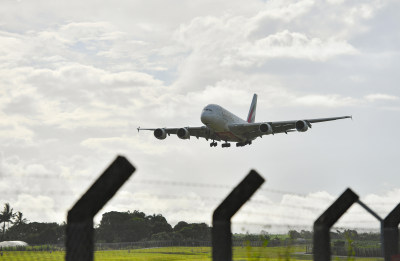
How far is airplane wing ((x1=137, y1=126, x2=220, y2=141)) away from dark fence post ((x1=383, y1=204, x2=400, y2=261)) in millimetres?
43812

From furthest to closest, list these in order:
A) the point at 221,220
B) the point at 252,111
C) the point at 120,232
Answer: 1. the point at 252,111
2. the point at 120,232
3. the point at 221,220

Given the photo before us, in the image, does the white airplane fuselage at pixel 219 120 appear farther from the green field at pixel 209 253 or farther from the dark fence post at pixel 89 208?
the dark fence post at pixel 89 208

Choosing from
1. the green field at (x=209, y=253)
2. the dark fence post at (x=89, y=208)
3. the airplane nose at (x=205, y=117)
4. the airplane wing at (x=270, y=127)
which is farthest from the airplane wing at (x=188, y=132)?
the dark fence post at (x=89, y=208)

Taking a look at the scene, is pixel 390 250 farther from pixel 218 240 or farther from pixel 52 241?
pixel 52 241

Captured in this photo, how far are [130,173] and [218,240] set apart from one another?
4.86 feet

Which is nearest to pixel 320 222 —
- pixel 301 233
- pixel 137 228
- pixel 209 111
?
pixel 301 233

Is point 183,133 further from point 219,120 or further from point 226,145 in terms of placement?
point 226,145

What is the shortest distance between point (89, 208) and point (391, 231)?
511 centimetres

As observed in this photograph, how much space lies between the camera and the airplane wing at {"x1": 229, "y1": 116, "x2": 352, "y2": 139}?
1945 inches

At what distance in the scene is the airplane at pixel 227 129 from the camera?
48.8 m

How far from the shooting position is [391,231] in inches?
304

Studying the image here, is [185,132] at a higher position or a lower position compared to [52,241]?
higher

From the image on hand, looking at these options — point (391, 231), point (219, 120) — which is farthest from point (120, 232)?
point (219, 120)

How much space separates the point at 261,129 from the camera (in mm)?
50688
